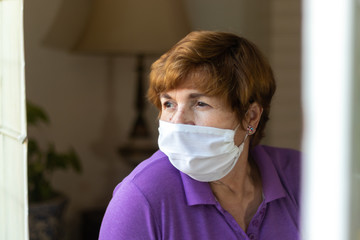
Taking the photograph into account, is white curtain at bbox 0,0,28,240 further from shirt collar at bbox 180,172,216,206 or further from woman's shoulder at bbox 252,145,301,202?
woman's shoulder at bbox 252,145,301,202

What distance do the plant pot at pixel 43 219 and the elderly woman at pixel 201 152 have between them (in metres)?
1.37

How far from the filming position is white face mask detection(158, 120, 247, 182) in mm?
1479

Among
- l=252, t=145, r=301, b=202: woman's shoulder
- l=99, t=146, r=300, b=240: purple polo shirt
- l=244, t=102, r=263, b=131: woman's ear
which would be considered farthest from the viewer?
l=252, t=145, r=301, b=202: woman's shoulder

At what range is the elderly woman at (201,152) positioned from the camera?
58.3 inches

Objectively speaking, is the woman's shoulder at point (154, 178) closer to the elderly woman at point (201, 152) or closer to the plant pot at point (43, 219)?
the elderly woman at point (201, 152)

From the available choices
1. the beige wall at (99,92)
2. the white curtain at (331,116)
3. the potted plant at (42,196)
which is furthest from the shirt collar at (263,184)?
the beige wall at (99,92)

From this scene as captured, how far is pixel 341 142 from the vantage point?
562 millimetres

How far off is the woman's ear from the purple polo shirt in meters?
0.21

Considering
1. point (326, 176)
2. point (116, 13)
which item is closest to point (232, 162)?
point (326, 176)

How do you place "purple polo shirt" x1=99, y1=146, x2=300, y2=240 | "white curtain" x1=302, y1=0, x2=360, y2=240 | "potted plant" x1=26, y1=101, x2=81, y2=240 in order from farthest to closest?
"potted plant" x1=26, y1=101, x2=81, y2=240 < "purple polo shirt" x1=99, y1=146, x2=300, y2=240 < "white curtain" x1=302, y1=0, x2=360, y2=240

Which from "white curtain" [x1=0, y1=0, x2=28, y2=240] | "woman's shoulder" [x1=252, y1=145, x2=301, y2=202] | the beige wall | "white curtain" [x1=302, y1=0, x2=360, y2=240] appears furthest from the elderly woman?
the beige wall

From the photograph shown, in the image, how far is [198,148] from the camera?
58.6 inches

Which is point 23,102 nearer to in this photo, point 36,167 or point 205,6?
point 36,167

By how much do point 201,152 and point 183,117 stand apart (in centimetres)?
11
